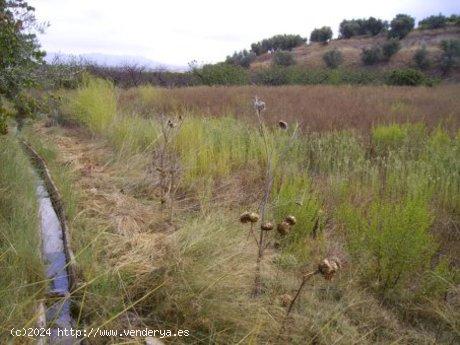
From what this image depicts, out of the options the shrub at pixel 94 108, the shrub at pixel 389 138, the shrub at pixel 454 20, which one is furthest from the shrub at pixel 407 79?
the shrub at pixel 454 20

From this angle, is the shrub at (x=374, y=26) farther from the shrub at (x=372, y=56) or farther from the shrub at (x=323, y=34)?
the shrub at (x=372, y=56)

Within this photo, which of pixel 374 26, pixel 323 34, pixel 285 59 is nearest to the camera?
pixel 285 59

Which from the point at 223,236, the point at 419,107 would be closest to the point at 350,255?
the point at 223,236

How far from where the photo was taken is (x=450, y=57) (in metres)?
24.9

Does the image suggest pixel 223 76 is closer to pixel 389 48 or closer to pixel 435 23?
pixel 389 48

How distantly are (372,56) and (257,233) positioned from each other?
27883 millimetres

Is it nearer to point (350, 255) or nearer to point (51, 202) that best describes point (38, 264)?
point (51, 202)

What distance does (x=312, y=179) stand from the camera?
4.55 m

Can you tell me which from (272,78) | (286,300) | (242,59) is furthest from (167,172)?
(242,59)

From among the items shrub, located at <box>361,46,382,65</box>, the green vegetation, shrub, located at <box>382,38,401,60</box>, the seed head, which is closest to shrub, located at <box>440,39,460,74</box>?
shrub, located at <box>382,38,401,60</box>

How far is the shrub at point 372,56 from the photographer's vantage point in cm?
2808

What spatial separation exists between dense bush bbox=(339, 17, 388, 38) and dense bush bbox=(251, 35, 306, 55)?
153 inches

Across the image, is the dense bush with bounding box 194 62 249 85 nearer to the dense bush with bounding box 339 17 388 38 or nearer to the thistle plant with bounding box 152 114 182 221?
the thistle plant with bounding box 152 114 182 221

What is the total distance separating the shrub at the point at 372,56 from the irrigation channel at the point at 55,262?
27543 millimetres
